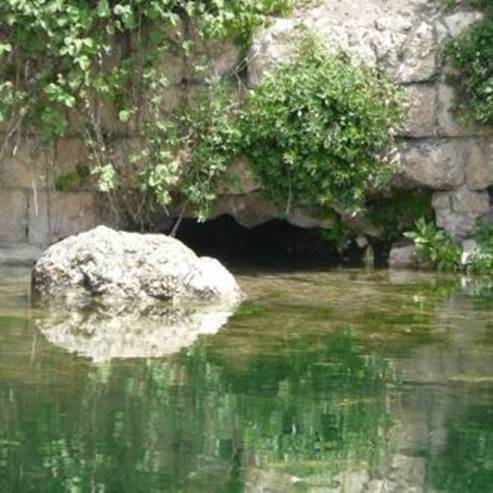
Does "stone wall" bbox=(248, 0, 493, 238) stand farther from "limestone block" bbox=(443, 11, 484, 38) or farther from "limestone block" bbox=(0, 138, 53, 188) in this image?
"limestone block" bbox=(0, 138, 53, 188)

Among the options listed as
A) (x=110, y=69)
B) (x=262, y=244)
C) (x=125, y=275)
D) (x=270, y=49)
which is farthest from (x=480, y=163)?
(x=125, y=275)

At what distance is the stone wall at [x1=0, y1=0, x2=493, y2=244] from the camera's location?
13938 mm

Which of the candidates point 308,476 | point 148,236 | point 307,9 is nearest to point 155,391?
point 308,476

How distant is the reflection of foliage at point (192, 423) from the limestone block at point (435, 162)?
4767mm

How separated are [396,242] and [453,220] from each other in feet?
2.13

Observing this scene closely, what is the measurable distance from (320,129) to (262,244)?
10.0ft

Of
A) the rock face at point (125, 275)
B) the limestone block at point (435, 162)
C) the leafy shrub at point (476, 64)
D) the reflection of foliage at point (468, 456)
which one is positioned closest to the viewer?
the reflection of foliage at point (468, 456)

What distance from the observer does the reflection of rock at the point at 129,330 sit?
982 centimetres

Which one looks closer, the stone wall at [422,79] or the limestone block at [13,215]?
the stone wall at [422,79]

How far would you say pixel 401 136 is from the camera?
14.0 m

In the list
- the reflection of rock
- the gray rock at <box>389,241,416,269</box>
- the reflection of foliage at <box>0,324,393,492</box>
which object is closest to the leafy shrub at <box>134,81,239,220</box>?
the gray rock at <box>389,241,416,269</box>

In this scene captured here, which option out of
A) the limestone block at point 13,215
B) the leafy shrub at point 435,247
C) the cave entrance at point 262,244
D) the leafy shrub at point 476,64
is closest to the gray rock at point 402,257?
the leafy shrub at point 435,247

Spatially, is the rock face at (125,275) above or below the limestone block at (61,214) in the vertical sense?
below

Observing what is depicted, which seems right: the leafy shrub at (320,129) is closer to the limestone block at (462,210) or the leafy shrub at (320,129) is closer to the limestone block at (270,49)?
the limestone block at (270,49)
